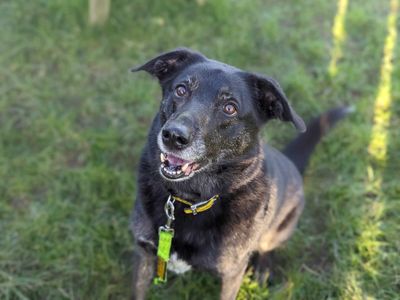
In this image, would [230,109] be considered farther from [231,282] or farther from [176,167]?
[231,282]

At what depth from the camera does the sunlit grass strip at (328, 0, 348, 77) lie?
4.79 m

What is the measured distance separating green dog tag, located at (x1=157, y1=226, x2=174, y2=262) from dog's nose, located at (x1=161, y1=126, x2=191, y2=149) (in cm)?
52

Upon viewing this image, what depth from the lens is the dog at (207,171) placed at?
7.83 feet

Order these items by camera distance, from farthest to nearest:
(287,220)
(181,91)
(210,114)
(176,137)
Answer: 1. (287,220)
2. (181,91)
3. (210,114)
4. (176,137)

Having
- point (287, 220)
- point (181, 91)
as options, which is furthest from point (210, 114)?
point (287, 220)

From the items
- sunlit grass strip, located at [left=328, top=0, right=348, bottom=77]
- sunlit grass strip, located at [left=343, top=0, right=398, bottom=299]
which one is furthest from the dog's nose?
sunlit grass strip, located at [left=328, top=0, right=348, bottom=77]

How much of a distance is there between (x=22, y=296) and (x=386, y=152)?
10.8 ft

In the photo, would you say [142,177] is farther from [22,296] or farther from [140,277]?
[22,296]

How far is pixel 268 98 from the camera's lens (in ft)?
8.46

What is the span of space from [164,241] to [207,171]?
0.48 metres

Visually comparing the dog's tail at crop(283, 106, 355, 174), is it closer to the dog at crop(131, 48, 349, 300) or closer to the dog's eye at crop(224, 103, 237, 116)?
the dog at crop(131, 48, 349, 300)

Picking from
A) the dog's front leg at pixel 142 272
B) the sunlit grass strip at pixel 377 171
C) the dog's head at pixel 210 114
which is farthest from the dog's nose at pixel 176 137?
the sunlit grass strip at pixel 377 171

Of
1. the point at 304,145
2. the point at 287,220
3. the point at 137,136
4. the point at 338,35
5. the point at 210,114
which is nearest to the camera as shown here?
the point at 210,114

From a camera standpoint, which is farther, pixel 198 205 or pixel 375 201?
pixel 375 201
